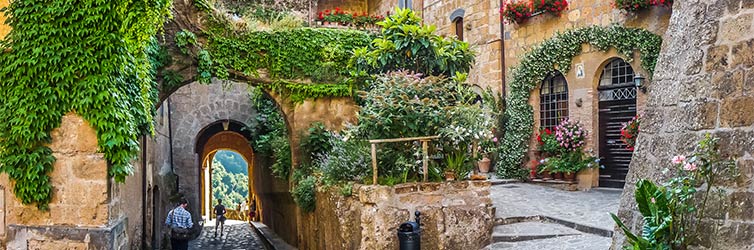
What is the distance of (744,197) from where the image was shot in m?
3.98

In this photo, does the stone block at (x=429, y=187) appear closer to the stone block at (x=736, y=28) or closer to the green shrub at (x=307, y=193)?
the green shrub at (x=307, y=193)

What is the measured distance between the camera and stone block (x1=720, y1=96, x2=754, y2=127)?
157 inches

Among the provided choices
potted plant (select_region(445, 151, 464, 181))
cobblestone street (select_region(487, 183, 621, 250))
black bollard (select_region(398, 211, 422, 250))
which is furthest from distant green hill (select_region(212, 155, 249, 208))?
black bollard (select_region(398, 211, 422, 250))

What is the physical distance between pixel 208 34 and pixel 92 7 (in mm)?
3588

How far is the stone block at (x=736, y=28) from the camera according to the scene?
404 centimetres

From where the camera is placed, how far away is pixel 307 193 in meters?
9.83

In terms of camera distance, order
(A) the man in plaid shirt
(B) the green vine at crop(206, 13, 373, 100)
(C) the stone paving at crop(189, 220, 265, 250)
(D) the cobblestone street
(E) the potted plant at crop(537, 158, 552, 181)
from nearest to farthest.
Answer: (D) the cobblestone street < (B) the green vine at crop(206, 13, 373, 100) < (A) the man in plaid shirt < (E) the potted plant at crop(537, 158, 552, 181) < (C) the stone paving at crop(189, 220, 265, 250)

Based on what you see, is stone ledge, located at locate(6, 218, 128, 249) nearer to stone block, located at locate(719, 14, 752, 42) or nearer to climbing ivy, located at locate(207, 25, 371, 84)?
climbing ivy, located at locate(207, 25, 371, 84)

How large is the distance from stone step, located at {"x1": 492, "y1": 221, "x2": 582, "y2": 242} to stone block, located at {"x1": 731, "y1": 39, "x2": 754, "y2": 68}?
A: 376 cm

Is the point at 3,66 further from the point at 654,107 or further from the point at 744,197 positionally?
the point at 744,197

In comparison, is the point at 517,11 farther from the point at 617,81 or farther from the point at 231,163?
the point at 231,163

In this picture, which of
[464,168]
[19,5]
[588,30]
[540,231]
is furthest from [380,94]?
[588,30]

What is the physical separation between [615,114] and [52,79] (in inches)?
383

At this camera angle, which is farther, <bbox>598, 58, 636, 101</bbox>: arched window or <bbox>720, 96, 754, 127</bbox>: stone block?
<bbox>598, 58, 636, 101</bbox>: arched window
